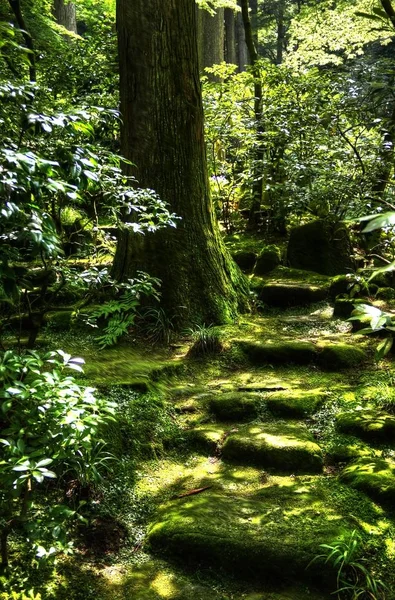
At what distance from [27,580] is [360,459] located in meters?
2.20

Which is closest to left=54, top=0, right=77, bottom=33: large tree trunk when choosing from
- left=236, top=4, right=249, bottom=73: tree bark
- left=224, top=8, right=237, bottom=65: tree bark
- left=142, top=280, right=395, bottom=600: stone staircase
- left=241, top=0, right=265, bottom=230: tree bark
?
left=224, top=8, right=237, bottom=65: tree bark

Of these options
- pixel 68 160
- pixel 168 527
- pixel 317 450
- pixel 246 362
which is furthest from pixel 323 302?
pixel 68 160

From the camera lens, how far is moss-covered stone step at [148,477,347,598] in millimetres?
2898

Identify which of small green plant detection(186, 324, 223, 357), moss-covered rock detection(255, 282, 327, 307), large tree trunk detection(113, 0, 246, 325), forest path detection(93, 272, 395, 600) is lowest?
forest path detection(93, 272, 395, 600)

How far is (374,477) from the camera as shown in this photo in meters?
3.41

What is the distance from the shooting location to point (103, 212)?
165 inches

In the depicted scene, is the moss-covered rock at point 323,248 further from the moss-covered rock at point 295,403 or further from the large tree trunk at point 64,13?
the large tree trunk at point 64,13

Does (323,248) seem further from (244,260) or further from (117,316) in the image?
(117,316)

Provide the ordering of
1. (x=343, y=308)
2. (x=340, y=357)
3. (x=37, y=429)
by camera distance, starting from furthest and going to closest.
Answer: (x=343, y=308)
(x=340, y=357)
(x=37, y=429)

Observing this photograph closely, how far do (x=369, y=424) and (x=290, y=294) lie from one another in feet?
10.7

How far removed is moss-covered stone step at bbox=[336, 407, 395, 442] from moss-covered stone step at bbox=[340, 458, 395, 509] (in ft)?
0.84

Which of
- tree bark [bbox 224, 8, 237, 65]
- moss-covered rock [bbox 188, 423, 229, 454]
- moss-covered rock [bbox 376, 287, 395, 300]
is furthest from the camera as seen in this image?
tree bark [bbox 224, 8, 237, 65]

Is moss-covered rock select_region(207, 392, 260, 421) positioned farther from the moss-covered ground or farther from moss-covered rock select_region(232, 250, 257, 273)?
moss-covered rock select_region(232, 250, 257, 273)

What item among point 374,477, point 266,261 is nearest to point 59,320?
point 266,261
